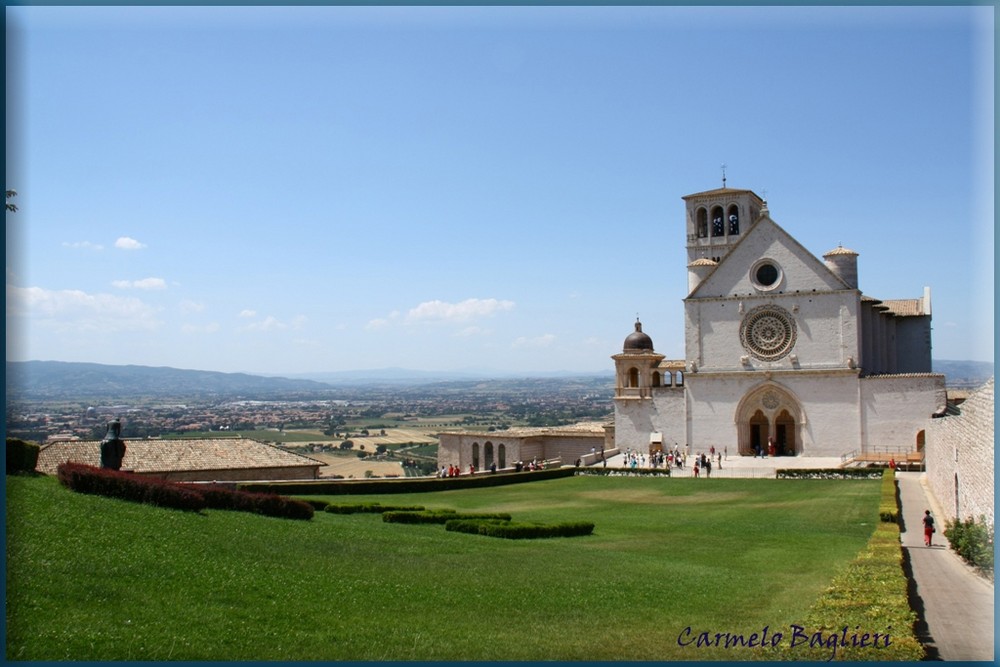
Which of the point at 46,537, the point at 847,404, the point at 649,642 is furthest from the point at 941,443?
the point at 46,537

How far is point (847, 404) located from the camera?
159ft

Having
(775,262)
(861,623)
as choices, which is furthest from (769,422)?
(861,623)

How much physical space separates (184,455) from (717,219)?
41.0 metres

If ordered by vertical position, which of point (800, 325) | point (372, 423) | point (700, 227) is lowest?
point (372, 423)

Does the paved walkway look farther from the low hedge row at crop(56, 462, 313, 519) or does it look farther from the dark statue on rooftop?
the dark statue on rooftop

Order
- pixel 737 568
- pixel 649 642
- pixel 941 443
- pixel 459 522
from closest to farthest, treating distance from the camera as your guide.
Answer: pixel 649 642, pixel 737 568, pixel 459 522, pixel 941 443

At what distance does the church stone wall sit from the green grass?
8.78 ft

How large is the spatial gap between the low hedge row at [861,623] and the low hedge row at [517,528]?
27.6ft

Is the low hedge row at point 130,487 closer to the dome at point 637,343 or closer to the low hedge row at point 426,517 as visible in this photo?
the low hedge row at point 426,517

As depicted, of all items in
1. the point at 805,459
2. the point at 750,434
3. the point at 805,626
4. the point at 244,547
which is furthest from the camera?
the point at 750,434

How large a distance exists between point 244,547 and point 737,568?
28.3 feet

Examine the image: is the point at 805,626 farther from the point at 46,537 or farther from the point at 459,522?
the point at 459,522

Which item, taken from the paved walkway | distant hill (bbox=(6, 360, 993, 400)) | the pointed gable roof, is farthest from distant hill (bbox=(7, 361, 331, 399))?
the pointed gable roof

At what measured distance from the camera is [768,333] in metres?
51.4
